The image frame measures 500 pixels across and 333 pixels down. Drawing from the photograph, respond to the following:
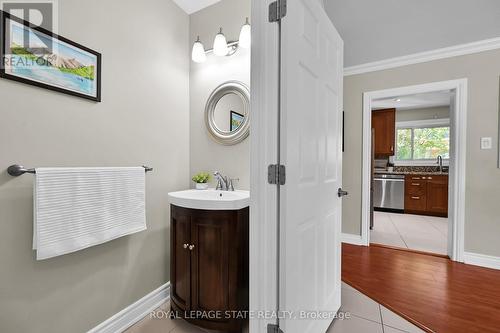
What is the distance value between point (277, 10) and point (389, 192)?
210 inches

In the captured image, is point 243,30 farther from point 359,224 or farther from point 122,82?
point 359,224

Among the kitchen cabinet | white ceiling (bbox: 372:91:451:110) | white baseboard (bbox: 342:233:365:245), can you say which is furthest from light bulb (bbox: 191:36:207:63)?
the kitchen cabinet

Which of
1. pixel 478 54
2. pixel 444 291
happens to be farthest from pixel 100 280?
pixel 478 54

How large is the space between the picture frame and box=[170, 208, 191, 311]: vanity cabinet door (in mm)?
833

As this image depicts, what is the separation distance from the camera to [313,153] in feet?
4.27

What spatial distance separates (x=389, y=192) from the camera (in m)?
5.24

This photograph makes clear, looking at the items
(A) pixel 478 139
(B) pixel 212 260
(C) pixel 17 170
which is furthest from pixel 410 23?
(C) pixel 17 170

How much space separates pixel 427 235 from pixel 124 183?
4.32m

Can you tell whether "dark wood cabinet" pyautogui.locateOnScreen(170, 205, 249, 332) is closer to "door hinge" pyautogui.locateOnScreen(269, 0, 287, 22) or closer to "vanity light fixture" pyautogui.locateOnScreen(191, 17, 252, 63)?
"door hinge" pyautogui.locateOnScreen(269, 0, 287, 22)

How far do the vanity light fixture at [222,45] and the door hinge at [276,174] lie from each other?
124cm

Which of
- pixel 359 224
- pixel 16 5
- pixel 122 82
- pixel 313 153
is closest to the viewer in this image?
pixel 16 5

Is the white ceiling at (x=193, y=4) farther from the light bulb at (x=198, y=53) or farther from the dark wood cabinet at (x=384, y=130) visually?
the dark wood cabinet at (x=384, y=130)

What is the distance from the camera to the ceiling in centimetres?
197

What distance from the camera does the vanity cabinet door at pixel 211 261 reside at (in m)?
1.46
